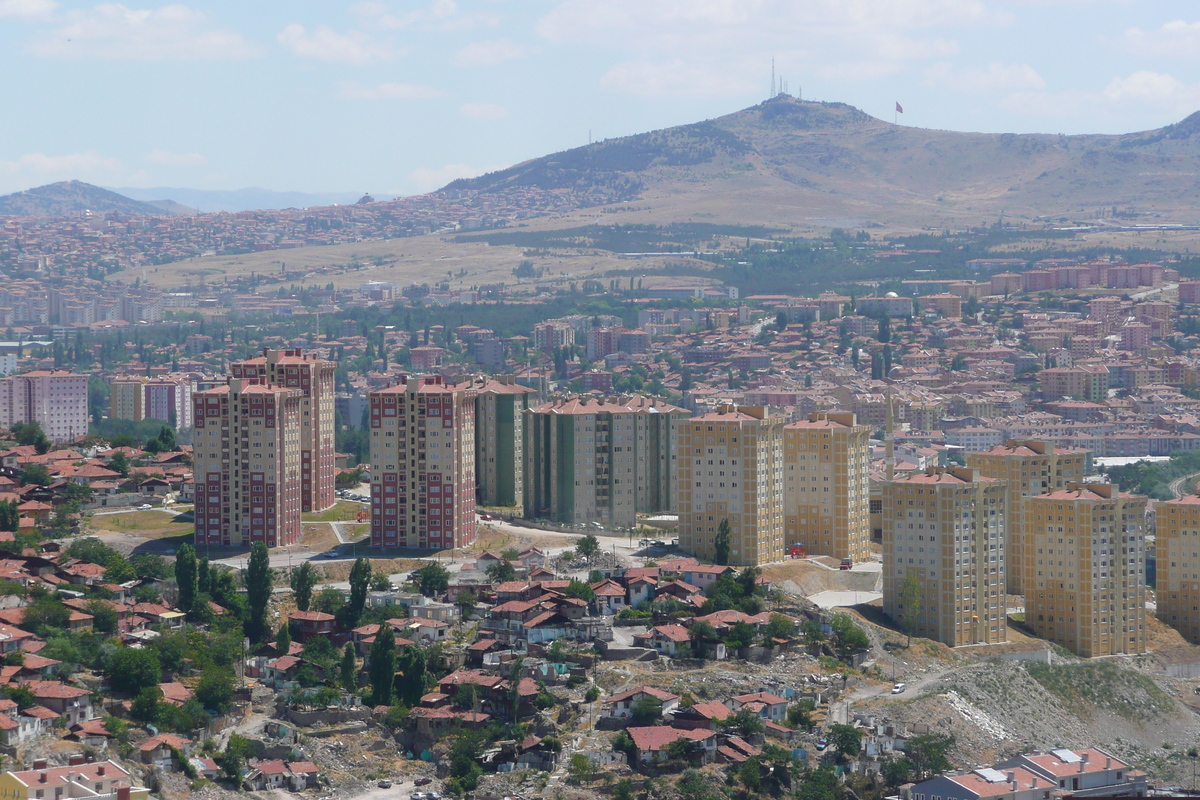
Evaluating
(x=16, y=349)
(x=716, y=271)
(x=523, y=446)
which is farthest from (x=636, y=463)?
(x=716, y=271)

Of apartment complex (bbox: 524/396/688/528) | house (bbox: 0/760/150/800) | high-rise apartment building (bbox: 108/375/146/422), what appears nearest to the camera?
house (bbox: 0/760/150/800)

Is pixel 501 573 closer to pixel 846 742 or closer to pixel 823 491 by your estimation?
pixel 823 491

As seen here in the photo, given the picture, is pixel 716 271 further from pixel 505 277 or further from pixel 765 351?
pixel 765 351

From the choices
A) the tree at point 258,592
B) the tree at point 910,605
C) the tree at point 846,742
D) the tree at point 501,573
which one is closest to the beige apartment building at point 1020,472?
the tree at point 910,605

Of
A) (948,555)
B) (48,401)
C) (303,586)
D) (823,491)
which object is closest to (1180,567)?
(823,491)

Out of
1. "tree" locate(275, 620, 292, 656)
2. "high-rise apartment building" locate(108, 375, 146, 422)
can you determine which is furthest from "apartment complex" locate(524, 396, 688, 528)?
"high-rise apartment building" locate(108, 375, 146, 422)

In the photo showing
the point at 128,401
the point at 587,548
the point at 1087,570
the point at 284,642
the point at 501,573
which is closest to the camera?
the point at 284,642

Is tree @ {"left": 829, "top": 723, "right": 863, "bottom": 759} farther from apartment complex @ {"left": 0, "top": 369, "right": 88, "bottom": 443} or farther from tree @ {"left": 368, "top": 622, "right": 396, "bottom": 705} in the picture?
apartment complex @ {"left": 0, "top": 369, "right": 88, "bottom": 443}
